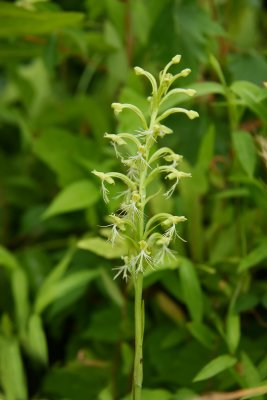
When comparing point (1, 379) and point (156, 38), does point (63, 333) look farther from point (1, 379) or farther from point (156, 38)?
point (156, 38)

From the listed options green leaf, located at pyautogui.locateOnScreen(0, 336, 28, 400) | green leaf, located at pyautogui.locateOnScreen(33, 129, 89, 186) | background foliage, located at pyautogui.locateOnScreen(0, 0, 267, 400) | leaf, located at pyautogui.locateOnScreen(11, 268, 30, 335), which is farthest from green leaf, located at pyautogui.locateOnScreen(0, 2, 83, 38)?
green leaf, located at pyautogui.locateOnScreen(0, 336, 28, 400)

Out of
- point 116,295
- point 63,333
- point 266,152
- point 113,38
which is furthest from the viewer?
point 113,38

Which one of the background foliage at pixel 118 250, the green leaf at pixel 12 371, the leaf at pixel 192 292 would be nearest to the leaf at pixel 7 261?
the background foliage at pixel 118 250

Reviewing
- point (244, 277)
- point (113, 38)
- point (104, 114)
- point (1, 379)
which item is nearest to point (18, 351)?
point (1, 379)

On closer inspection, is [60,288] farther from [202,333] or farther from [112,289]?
[202,333]

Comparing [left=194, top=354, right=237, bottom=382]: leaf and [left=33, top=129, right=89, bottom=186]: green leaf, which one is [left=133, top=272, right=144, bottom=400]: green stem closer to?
[left=194, top=354, right=237, bottom=382]: leaf

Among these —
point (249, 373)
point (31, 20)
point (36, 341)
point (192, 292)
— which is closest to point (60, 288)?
point (36, 341)
